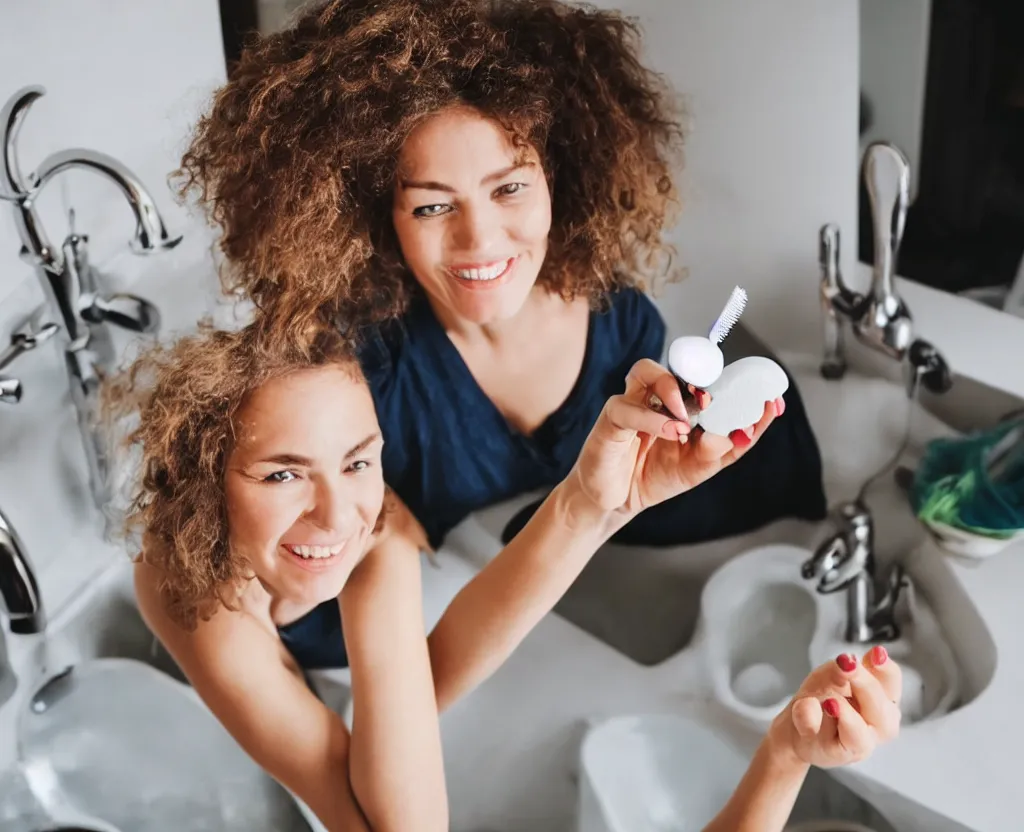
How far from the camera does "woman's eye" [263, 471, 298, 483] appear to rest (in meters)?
0.85

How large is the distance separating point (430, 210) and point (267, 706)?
440mm

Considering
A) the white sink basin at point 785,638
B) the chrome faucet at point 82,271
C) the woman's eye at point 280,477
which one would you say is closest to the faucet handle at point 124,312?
the chrome faucet at point 82,271

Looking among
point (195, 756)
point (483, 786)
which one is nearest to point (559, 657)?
point (483, 786)

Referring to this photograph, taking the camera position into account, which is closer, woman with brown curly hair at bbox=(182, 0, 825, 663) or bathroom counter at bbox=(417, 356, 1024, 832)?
woman with brown curly hair at bbox=(182, 0, 825, 663)

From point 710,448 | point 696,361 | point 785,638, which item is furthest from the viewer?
point 785,638

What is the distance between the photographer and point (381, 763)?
0.90 metres

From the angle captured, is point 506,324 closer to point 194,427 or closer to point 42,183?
point 194,427

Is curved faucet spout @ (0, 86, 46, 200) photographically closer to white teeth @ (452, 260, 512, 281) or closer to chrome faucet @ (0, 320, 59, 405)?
chrome faucet @ (0, 320, 59, 405)

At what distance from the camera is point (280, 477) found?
85cm

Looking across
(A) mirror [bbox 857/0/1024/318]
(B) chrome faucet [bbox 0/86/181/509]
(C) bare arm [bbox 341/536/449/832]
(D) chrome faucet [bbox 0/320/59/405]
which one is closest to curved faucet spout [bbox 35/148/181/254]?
(B) chrome faucet [bbox 0/86/181/509]

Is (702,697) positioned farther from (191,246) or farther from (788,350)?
(191,246)

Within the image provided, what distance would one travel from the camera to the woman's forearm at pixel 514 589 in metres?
0.94

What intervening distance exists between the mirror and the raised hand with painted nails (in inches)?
18.8

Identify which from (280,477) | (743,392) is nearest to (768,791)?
(743,392)
